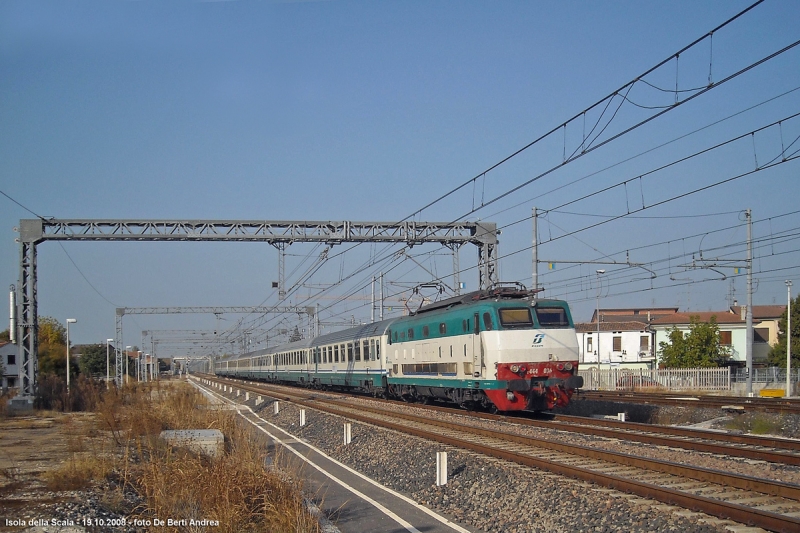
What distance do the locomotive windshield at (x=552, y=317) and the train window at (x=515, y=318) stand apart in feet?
1.20

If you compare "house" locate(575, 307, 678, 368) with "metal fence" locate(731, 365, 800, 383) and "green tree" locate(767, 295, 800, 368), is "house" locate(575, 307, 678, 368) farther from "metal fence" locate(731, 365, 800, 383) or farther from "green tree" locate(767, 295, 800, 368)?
"metal fence" locate(731, 365, 800, 383)

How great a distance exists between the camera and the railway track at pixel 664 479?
8453mm

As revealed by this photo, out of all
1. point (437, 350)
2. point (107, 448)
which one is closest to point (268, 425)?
point (437, 350)

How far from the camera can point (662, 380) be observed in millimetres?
42000

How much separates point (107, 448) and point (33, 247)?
1944 centimetres

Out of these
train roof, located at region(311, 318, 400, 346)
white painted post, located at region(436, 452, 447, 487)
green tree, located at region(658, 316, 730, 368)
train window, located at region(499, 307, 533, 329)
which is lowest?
green tree, located at region(658, 316, 730, 368)

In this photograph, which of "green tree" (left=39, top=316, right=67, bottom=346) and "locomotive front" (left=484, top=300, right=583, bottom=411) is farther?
"green tree" (left=39, top=316, right=67, bottom=346)

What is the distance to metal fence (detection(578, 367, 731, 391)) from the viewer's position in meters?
40.2

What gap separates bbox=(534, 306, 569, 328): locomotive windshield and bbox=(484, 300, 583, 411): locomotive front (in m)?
0.03

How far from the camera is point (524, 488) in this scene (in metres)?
11.0

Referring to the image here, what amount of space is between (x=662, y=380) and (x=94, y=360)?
56587 mm

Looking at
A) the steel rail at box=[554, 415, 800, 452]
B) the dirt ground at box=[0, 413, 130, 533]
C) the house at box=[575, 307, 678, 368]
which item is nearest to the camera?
the dirt ground at box=[0, 413, 130, 533]

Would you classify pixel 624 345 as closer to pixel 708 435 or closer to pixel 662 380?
pixel 662 380

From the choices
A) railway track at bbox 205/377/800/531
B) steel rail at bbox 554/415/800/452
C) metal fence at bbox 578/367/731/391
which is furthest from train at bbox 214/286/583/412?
metal fence at bbox 578/367/731/391
